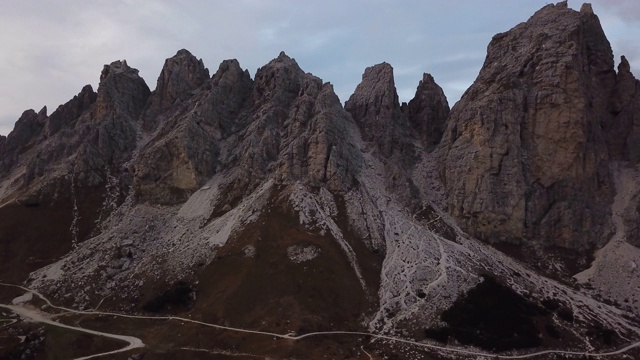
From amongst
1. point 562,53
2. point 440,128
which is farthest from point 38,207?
point 562,53

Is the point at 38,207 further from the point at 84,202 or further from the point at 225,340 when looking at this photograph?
the point at 225,340

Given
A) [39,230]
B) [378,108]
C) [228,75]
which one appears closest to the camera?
[39,230]

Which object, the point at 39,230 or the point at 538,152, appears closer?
the point at 39,230

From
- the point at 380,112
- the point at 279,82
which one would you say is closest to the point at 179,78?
the point at 279,82

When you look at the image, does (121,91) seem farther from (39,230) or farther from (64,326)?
(64,326)

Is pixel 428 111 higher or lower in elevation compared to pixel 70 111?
lower

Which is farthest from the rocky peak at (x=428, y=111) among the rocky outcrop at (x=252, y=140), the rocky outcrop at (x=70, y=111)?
the rocky outcrop at (x=70, y=111)
